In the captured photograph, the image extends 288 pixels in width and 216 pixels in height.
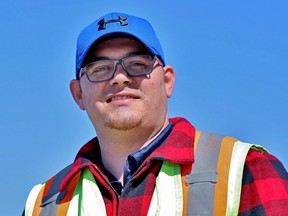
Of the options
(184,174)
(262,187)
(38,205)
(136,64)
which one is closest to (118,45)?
(136,64)

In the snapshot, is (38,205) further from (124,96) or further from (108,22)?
(108,22)

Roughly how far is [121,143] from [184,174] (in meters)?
0.75

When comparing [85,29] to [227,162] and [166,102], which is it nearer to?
[166,102]

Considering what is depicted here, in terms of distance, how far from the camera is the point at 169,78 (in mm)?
6500

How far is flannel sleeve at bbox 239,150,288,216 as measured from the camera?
5.33 m

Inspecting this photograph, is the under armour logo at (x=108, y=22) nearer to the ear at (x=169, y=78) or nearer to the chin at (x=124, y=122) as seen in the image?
the ear at (x=169, y=78)

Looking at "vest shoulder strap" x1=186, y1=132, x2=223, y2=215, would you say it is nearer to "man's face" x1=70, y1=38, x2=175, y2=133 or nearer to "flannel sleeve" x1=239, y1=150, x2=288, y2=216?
"flannel sleeve" x1=239, y1=150, x2=288, y2=216

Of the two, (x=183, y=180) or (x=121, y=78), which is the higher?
(x=121, y=78)

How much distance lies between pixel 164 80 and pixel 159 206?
1.38 meters

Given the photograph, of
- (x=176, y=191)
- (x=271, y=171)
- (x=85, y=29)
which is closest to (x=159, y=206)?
(x=176, y=191)

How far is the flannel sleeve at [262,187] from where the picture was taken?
5.33 m

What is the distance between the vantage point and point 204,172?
18.1 ft

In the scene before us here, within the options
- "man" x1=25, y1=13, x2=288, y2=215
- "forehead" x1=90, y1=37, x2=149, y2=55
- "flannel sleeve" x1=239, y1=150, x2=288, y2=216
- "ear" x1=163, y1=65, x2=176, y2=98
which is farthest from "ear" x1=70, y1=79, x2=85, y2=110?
"flannel sleeve" x1=239, y1=150, x2=288, y2=216

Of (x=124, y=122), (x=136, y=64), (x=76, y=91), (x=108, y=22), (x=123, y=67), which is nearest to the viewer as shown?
(x=124, y=122)
